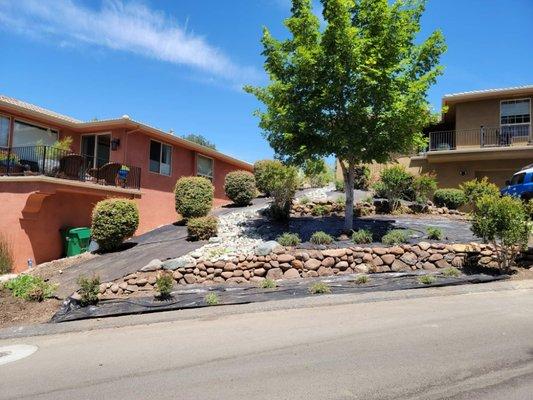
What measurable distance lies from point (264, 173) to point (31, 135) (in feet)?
29.9

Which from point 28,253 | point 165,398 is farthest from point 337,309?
point 28,253

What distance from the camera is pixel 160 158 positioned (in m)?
19.8

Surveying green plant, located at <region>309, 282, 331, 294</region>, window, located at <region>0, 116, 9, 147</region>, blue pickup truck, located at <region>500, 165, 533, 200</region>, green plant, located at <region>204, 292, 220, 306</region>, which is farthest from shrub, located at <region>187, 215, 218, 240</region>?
blue pickup truck, located at <region>500, 165, 533, 200</region>

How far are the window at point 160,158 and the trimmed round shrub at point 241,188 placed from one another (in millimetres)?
3343

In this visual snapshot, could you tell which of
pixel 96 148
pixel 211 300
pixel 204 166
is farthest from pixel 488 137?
pixel 211 300

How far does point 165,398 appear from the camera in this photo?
459cm

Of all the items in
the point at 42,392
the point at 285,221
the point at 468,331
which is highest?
the point at 285,221

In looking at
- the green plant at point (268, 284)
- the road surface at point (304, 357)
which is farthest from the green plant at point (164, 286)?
the green plant at point (268, 284)

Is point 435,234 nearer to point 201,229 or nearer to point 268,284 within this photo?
point 268,284

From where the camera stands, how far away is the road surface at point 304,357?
15.1 ft

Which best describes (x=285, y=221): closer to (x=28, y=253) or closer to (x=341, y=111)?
(x=341, y=111)

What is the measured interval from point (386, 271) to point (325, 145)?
4.07m

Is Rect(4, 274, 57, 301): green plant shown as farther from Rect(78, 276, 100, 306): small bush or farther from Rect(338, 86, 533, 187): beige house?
Rect(338, 86, 533, 187): beige house

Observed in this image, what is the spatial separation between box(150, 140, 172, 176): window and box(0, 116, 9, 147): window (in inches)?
211
